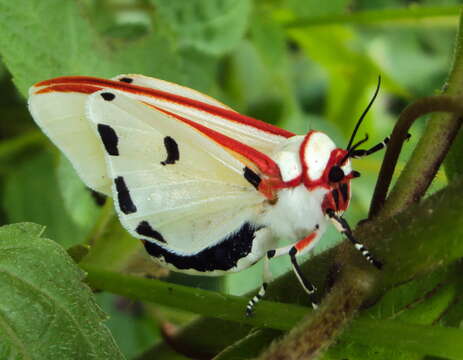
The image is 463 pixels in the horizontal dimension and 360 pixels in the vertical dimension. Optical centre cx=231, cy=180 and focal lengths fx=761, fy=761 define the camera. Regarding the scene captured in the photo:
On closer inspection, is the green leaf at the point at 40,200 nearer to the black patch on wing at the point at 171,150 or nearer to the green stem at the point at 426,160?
the black patch on wing at the point at 171,150

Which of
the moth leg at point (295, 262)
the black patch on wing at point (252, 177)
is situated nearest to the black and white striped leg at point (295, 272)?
the moth leg at point (295, 262)

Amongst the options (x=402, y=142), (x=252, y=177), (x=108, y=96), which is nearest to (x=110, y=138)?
(x=108, y=96)

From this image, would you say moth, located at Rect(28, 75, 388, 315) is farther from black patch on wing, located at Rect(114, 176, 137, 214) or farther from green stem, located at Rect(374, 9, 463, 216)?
green stem, located at Rect(374, 9, 463, 216)

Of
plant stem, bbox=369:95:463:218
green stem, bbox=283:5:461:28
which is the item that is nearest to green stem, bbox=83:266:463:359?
plant stem, bbox=369:95:463:218

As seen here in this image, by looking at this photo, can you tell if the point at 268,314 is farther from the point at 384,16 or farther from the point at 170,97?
the point at 384,16

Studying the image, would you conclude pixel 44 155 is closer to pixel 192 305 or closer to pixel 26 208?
pixel 26 208
